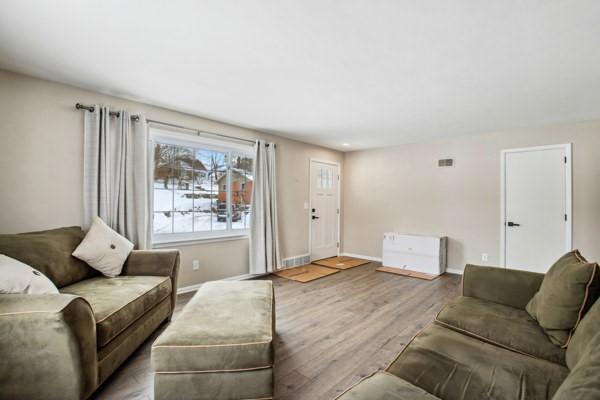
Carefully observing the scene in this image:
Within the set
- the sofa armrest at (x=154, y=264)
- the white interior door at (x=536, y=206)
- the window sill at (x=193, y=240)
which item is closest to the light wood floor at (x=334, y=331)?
the sofa armrest at (x=154, y=264)

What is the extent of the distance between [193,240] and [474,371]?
3.24 meters

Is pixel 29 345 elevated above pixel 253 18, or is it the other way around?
pixel 253 18

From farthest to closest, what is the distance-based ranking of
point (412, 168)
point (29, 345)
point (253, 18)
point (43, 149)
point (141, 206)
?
point (412, 168) < point (141, 206) < point (43, 149) < point (253, 18) < point (29, 345)

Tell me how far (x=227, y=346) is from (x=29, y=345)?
998 millimetres

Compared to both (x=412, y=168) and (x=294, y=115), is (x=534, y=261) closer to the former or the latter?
(x=412, y=168)

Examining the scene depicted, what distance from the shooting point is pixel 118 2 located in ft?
5.24

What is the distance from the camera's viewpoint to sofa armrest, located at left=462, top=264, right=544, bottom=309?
194 cm

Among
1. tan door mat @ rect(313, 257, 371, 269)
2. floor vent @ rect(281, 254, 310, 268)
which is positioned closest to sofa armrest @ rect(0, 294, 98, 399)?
floor vent @ rect(281, 254, 310, 268)

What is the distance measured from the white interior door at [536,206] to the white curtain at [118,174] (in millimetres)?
5021

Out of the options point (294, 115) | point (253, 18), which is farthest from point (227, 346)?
point (294, 115)

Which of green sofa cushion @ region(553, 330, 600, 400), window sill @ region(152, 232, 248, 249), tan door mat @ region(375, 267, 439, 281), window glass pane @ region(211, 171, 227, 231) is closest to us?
Answer: green sofa cushion @ region(553, 330, 600, 400)

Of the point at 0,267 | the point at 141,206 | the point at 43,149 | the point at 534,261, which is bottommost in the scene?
the point at 534,261

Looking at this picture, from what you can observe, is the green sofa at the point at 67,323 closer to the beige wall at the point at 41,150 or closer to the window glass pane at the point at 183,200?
the beige wall at the point at 41,150

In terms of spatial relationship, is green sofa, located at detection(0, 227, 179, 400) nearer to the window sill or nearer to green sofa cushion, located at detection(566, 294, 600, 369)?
the window sill
